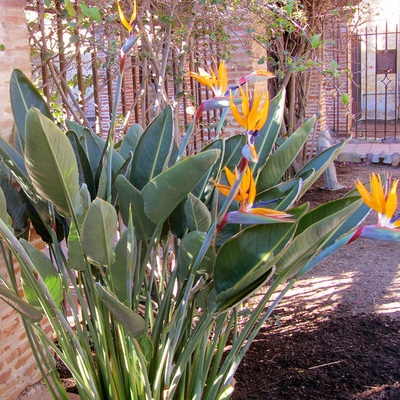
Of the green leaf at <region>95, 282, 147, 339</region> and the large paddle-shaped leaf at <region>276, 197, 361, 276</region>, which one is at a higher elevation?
the large paddle-shaped leaf at <region>276, 197, 361, 276</region>

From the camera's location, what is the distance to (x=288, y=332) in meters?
2.97

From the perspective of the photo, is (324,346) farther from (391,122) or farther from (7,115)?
(391,122)

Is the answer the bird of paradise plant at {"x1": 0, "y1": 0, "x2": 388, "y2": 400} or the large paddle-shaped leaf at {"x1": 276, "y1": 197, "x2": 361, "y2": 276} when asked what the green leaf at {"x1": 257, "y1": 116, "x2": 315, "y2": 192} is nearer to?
the bird of paradise plant at {"x1": 0, "y1": 0, "x2": 388, "y2": 400}

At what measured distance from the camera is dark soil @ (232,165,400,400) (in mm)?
2332

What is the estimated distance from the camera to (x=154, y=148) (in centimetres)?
148

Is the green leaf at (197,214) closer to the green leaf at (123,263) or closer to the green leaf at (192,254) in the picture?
the green leaf at (192,254)

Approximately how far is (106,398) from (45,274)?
0.63 meters

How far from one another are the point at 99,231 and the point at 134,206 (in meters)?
0.21

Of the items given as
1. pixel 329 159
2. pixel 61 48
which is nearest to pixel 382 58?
pixel 61 48

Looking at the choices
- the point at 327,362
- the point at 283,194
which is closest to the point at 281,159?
the point at 283,194

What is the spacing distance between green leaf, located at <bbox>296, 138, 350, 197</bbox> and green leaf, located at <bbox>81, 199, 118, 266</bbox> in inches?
23.5

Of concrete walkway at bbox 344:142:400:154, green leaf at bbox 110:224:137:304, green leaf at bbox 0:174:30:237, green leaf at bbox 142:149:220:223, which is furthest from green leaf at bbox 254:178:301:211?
concrete walkway at bbox 344:142:400:154

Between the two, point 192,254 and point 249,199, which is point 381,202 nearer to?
point 249,199

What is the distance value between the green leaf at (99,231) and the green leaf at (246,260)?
0.28 meters
